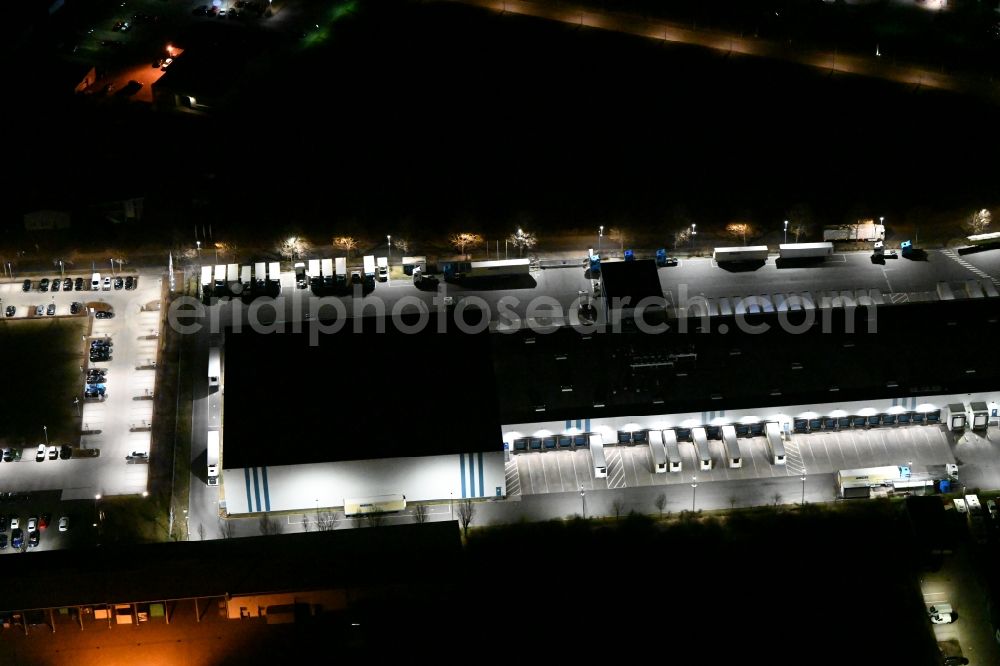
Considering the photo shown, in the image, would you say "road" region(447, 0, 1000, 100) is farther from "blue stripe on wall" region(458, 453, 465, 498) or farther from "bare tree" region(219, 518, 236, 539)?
"bare tree" region(219, 518, 236, 539)

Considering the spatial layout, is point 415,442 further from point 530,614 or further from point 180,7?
point 180,7

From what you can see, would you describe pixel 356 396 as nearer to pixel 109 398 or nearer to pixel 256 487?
pixel 256 487

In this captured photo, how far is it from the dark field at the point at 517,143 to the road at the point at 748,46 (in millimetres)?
966

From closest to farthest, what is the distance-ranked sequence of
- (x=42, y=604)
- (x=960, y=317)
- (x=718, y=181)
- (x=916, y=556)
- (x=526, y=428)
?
(x=42, y=604) < (x=916, y=556) < (x=526, y=428) < (x=960, y=317) < (x=718, y=181)

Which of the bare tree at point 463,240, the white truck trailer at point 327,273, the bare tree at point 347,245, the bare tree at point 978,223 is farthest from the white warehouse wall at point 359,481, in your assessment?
the bare tree at point 978,223

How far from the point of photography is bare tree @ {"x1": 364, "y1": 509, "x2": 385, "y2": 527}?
178 feet

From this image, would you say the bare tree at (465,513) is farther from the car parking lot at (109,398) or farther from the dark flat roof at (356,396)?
the car parking lot at (109,398)

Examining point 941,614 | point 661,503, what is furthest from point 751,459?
point 941,614

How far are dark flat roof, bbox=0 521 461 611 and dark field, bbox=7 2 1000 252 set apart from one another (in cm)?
2102

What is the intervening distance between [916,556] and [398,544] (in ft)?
61.1

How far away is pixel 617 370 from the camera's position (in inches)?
2309

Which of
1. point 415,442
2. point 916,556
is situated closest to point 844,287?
point 916,556

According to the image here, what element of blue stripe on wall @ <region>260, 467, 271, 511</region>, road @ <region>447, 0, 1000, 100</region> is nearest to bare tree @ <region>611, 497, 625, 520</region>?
blue stripe on wall @ <region>260, 467, 271, 511</region>

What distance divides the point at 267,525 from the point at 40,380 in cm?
1337
